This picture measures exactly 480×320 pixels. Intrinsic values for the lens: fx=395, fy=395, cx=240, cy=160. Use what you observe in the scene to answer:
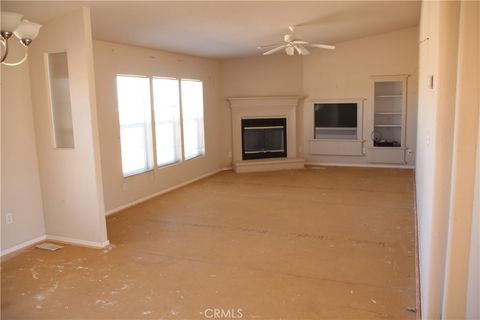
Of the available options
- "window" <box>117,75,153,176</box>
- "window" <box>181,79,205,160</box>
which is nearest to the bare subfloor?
"window" <box>117,75,153,176</box>

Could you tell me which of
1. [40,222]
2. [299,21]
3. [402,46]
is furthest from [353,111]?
[40,222]

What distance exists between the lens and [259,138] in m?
8.73

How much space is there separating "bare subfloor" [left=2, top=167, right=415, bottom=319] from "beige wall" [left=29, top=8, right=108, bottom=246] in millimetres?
330

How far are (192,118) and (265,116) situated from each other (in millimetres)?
1804

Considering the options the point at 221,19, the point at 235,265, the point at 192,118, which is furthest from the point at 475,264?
the point at 192,118

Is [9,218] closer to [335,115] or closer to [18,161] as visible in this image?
[18,161]

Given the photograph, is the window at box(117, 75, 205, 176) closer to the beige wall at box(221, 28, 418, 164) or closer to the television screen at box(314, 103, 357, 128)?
the beige wall at box(221, 28, 418, 164)

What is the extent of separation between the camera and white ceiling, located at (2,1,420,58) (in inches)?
154

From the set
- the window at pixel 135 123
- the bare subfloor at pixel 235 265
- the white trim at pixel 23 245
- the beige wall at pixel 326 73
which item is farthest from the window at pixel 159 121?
the white trim at pixel 23 245

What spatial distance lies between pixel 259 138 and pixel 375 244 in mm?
4925

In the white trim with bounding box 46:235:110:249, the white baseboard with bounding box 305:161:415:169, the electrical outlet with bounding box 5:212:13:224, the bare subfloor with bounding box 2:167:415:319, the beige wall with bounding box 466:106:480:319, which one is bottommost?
the bare subfloor with bounding box 2:167:415:319

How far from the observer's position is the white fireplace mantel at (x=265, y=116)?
27.5 ft

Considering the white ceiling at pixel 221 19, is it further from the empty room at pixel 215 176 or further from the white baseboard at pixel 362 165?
the white baseboard at pixel 362 165

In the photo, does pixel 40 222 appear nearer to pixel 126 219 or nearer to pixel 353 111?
pixel 126 219
